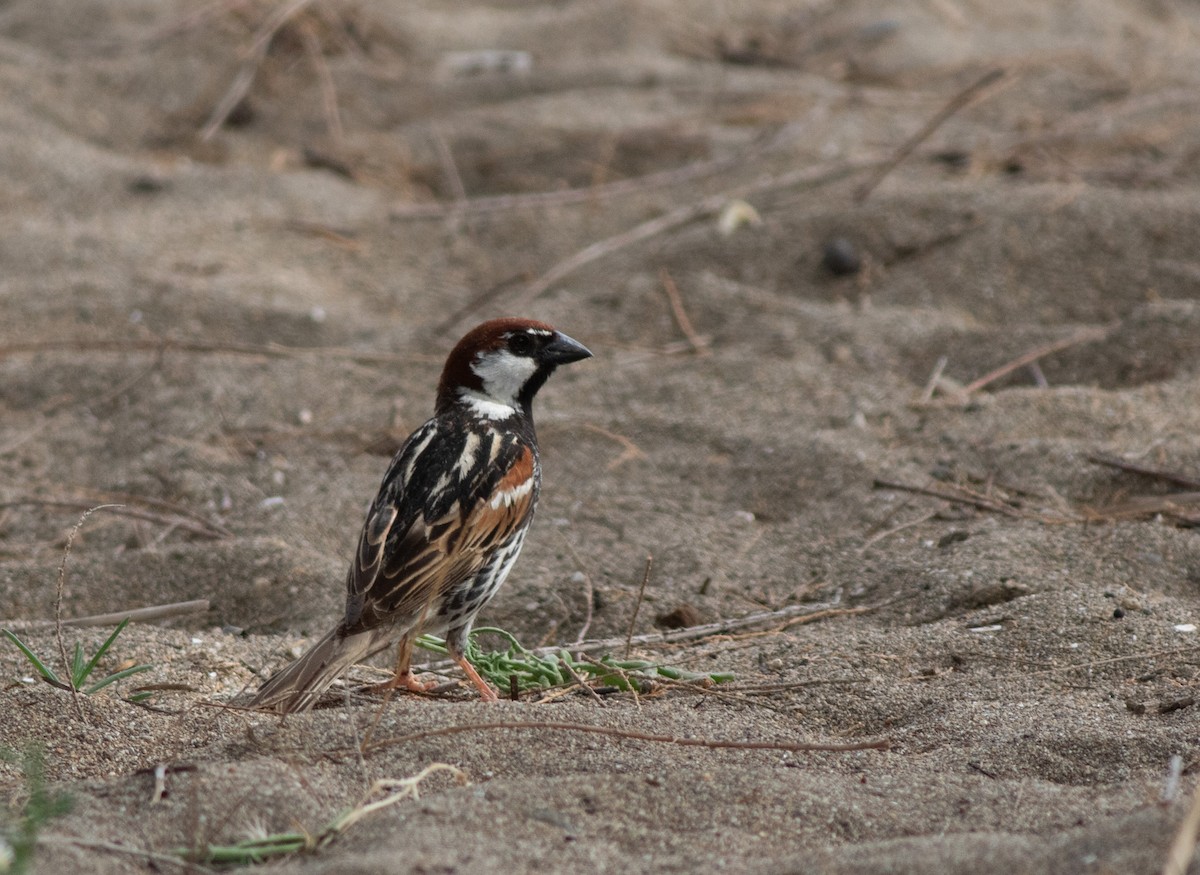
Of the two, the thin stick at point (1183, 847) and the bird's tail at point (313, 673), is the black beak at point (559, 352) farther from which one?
the thin stick at point (1183, 847)

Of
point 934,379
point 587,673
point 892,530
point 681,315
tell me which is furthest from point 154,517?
point 934,379

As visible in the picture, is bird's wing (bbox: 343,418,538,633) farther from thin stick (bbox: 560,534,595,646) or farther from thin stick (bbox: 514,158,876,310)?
thin stick (bbox: 514,158,876,310)

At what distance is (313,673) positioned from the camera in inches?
144

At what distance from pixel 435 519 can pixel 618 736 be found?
0.99 meters

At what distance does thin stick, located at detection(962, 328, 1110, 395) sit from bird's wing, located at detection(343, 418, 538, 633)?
235 cm

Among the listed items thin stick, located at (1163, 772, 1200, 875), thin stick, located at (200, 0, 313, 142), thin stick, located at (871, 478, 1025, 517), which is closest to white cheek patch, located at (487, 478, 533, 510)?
thin stick, located at (871, 478, 1025, 517)

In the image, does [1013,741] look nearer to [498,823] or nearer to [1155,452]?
[498,823]

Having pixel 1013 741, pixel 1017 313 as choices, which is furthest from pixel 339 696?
pixel 1017 313

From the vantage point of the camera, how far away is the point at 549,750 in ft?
10.5

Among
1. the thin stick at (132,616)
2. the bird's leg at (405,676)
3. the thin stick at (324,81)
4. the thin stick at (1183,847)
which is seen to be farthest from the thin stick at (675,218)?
the thin stick at (1183,847)

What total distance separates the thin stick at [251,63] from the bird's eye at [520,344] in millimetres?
4904

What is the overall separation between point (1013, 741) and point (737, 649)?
101cm

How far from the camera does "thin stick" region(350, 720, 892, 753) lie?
318cm

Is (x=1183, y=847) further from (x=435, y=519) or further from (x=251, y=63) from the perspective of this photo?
(x=251, y=63)
